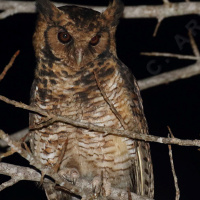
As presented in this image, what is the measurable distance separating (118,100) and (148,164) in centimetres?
68

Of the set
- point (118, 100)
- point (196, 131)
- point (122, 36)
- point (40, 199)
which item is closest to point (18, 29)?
point (122, 36)

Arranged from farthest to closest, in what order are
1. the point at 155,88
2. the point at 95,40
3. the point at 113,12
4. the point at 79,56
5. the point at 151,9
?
the point at 155,88
the point at 151,9
the point at 113,12
the point at 95,40
the point at 79,56

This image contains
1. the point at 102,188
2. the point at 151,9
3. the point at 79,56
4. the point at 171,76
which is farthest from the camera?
the point at 171,76

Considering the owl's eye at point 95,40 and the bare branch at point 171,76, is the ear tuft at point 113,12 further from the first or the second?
the bare branch at point 171,76

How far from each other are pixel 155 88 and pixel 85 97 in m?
3.36

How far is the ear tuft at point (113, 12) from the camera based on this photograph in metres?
3.34

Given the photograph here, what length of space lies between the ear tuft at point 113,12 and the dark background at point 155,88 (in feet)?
8.51

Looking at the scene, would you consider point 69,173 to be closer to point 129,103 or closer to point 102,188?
point 102,188

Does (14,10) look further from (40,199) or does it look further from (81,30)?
(40,199)

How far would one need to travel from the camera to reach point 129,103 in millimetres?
3225

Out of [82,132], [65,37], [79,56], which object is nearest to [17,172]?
[82,132]

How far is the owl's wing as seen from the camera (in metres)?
3.08

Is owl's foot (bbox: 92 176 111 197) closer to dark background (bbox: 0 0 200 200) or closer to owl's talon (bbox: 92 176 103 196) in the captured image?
owl's talon (bbox: 92 176 103 196)

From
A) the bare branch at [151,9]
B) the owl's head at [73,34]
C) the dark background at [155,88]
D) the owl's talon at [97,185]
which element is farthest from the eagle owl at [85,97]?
the dark background at [155,88]
